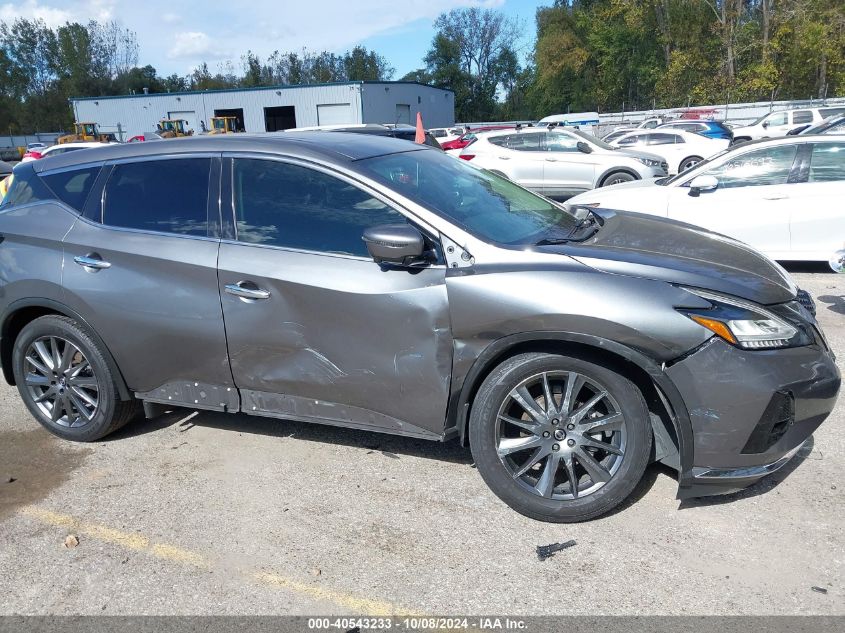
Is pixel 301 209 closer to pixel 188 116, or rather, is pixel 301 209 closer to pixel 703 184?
pixel 703 184

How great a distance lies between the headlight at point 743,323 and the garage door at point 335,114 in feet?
150

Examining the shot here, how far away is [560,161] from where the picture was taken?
14.5m

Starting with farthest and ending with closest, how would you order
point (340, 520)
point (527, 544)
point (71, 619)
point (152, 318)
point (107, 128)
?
point (107, 128), point (152, 318), point (340, 520), point (527, 544), point (71, 619)

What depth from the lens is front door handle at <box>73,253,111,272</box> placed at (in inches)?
154

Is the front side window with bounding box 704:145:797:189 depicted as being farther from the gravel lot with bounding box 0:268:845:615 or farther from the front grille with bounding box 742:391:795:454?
the front grille with bounding box 742:391:795:454

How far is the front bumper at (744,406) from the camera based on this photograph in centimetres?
283

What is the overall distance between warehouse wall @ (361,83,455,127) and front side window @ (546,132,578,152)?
2928 centimetres

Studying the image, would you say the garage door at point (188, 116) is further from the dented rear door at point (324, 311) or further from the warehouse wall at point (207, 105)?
the dented rear door at point (324, 311)

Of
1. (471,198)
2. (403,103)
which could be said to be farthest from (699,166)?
(403,103)

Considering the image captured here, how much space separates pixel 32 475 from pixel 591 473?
3163mm

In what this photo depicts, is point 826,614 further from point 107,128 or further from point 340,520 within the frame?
point 107,128

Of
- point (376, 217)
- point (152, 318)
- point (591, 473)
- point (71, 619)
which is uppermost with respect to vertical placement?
point (376, 217)

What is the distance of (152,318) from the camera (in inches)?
149

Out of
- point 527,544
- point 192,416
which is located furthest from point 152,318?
point 527,544
